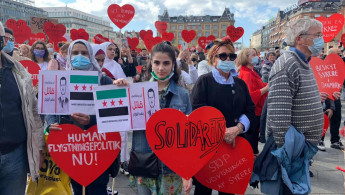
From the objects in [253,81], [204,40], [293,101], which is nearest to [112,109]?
[293,101]

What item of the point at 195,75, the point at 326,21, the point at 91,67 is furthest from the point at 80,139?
the point at 326,21

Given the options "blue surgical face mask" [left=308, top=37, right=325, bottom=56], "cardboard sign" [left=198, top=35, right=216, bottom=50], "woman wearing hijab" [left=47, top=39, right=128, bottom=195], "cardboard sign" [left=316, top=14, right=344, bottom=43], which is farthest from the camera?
"cardboard sign" [left=198, top=35, right=216, bottom=50]

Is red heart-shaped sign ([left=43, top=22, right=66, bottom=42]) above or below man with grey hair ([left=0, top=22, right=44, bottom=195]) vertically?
above

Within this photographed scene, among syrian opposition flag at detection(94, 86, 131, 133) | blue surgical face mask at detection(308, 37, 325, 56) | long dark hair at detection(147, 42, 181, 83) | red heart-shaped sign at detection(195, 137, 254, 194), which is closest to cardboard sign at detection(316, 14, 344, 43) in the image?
blue surgical face mask at detection(308, 37, 325, 56)

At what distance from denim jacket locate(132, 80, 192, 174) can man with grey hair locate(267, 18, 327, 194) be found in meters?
0.76

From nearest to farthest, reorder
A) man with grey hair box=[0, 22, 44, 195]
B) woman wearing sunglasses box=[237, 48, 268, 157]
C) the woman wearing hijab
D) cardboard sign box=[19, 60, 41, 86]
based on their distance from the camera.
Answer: man with grey hair box=[0, 22, 44, 195], the woman wearing hijab, cardboard sign box=[19, 60, 41, 86], woman wearing sunglasses box=[237, 48, 268, 157]

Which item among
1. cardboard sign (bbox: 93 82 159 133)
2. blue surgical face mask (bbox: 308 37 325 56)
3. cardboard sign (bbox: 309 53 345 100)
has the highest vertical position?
blue surgical face mask (bbox: 308 37 325 56)

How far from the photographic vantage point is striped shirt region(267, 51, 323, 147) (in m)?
2.26

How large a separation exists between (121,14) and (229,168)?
5.78m

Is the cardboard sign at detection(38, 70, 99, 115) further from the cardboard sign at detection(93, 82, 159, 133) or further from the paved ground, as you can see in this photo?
the paved ground

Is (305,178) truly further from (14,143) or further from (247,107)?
(14,143)

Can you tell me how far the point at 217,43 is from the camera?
2754 mm

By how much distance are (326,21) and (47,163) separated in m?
6.90

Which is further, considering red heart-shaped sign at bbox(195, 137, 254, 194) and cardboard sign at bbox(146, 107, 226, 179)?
red heart-shaped sign at bbox(195, 137, 254, 194)
